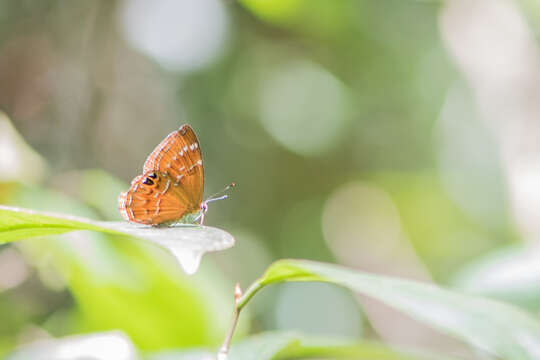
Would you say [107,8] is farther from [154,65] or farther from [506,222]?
[506,222]

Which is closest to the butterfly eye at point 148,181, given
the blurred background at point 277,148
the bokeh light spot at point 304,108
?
the blurred background at point 277,148

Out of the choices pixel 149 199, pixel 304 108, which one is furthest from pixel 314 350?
pixel 304 108

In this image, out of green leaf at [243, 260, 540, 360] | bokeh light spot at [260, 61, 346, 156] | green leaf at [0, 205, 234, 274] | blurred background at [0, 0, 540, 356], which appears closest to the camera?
green leaf at [0, 205, 234, 274]

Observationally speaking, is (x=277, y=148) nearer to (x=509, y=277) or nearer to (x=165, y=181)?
(x=509, y=277)

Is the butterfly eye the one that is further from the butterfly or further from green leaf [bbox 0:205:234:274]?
green leaf [bbox 0:205:234:274]

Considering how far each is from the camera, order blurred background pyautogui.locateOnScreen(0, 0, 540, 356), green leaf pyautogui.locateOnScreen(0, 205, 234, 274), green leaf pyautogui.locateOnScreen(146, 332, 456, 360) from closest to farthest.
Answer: green leaf pyautogui.locateOnScreen(0, 205, 234, 274) → green leaf pyautogui.locateOnScreen(146, 332, 456, 360) → blurred background pyautogui.locateOnScreen(0, 0, 540, 356)

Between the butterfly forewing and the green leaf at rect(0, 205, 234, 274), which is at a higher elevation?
the green leaf at rect(0, 205, 234, 274)

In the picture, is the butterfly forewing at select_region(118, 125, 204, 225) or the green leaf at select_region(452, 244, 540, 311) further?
the green leaf at select_region(452, 244, 540, 311)

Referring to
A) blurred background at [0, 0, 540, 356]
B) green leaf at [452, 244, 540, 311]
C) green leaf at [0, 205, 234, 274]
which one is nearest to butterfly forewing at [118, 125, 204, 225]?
green leaf at [0, 205, 234, 274]
